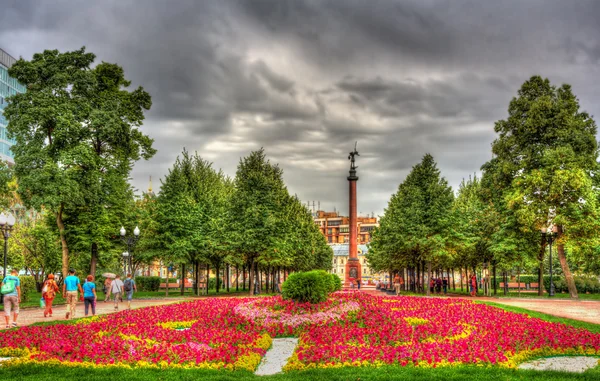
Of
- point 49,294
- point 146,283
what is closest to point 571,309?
point 49,294

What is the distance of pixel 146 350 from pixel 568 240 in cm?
3434

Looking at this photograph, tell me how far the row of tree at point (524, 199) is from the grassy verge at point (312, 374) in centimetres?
3025

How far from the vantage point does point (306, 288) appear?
20.0 m

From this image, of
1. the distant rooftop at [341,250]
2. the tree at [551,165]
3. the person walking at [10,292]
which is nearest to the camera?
the person walking at [10,292]

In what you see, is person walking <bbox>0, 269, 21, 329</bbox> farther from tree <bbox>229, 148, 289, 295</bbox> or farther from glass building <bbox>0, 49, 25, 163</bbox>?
glass building <bbox>0, 49, 25, 163</bbox>

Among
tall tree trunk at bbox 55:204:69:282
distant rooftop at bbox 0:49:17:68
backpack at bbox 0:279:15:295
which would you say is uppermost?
distant rooftop at bbox 0:49:17:68

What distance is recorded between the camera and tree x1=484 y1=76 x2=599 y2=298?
121ft

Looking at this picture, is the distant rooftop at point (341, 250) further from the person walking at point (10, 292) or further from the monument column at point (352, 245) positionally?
the person walking at point (10, 292)

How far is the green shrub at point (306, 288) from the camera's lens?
65.8 ft

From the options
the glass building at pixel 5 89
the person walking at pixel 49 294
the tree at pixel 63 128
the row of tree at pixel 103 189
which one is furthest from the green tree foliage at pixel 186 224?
the glass building at pixel 5 89

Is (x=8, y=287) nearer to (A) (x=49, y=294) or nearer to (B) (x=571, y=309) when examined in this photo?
(A) (x=49, y=294)

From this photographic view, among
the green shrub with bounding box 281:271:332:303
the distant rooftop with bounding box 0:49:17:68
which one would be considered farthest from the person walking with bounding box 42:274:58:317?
the distant rooftop with bounding box 0:49:17:68

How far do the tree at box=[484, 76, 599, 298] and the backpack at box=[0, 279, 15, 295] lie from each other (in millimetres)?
33536

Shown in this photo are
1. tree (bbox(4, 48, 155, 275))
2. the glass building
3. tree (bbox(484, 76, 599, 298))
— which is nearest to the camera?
tree (bbox(4, 48, 155, 275))
